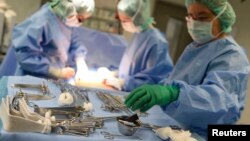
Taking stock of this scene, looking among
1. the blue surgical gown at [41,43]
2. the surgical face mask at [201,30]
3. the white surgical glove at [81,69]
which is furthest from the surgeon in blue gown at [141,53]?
the surgical face mask at [201,30]

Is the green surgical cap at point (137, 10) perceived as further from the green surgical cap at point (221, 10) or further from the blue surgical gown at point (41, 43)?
the green surgical cap at point (221, 10)

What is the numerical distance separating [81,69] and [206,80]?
48.3 inches

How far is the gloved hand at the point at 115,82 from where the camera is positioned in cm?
228

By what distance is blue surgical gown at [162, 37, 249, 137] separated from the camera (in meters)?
1.33

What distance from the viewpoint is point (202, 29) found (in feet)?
5.33

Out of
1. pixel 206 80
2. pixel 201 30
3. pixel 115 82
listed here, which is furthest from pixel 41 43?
pixel 206 80

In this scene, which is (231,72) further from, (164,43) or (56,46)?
(56,46)

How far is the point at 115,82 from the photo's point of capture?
229 cm

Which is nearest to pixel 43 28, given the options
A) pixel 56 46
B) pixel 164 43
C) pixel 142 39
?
pixel 56 46

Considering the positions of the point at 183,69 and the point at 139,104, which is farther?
the point at 183,69

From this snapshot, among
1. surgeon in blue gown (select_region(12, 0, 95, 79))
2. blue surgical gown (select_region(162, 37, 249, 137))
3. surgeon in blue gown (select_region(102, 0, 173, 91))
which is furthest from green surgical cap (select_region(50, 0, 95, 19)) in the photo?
blue surgical gown (select_region(162, 37, 249, 137))

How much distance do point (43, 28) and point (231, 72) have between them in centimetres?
132

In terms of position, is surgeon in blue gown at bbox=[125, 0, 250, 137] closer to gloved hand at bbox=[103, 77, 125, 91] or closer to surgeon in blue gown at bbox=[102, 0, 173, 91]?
surgeon in blue gown at bbox=[102, 0, 173, 91]

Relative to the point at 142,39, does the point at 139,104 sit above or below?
below
